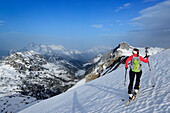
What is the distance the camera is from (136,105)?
27.9 ft

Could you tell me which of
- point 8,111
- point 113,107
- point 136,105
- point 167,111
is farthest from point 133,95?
point 8,111

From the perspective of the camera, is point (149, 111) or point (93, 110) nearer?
point (149, 111)

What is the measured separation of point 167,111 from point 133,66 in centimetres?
349

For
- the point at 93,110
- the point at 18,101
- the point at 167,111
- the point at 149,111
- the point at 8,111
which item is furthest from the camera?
the point at 18,101

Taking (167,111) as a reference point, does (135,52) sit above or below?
above

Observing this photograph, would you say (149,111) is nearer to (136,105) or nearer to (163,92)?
(136,105)

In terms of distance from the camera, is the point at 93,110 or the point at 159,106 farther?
the point at 93,110

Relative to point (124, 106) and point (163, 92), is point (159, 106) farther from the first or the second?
point (124, 106)

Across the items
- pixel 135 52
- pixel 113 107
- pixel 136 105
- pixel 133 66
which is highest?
pixel 135 52

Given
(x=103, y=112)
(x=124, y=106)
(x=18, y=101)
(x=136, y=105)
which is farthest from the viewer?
(x=18, y=101)

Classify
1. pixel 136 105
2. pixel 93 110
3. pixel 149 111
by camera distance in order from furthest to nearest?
pixel 93 110 < pixel 136 105 < pixel 149 111

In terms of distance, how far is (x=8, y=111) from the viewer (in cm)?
7900

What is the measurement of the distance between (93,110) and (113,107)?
1.99m

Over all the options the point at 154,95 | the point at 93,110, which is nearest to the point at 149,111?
the point at 154,95
